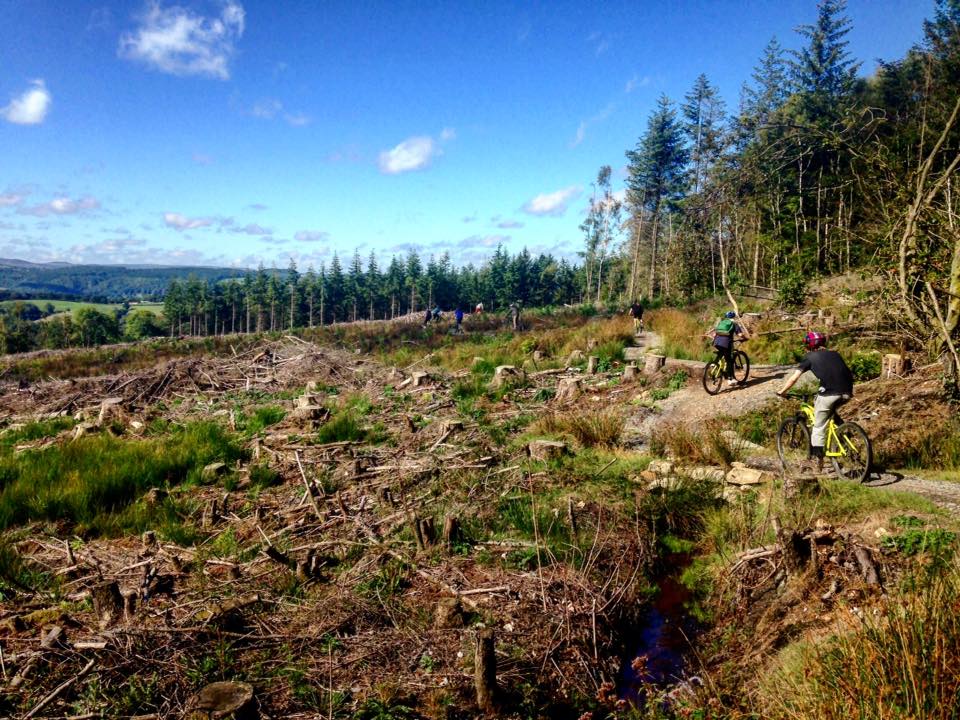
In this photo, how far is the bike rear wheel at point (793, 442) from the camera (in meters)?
7.21

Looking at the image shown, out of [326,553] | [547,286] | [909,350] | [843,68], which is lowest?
[326,553]

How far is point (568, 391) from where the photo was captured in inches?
461

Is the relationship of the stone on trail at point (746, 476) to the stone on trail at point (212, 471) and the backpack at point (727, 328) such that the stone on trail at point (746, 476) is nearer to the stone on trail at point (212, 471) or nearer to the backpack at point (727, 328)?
the backpack at point (727, 328)

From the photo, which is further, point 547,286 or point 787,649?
point 547,286

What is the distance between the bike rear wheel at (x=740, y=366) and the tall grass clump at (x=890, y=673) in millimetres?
7934

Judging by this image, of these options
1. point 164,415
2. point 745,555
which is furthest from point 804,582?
point 164,415

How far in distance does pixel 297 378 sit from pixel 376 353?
16.2 feet

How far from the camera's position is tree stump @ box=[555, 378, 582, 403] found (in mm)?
11516

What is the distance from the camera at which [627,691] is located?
4270 millimetres

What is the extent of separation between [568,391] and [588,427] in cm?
279

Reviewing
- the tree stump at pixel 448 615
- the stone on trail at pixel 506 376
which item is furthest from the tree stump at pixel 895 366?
the tree stump at pixel 448 615

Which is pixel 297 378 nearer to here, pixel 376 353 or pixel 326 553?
pixel 376 353

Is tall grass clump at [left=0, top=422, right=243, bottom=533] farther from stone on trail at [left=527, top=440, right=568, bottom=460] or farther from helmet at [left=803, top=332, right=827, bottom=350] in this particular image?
helmet at [left=803, top=332, right=827, bottom=350]

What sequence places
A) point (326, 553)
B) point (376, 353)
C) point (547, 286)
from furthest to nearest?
point (547, 286) < point (376, 353) < point (326, 553)
